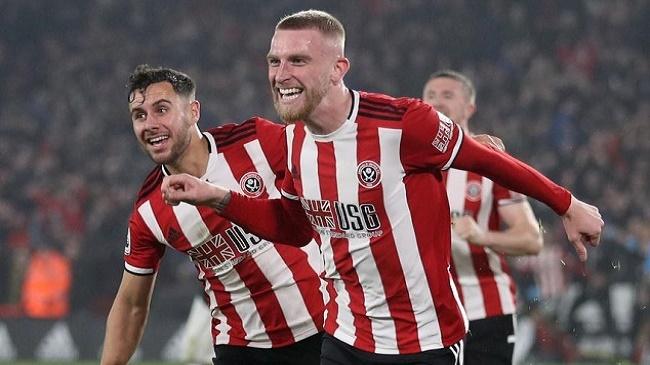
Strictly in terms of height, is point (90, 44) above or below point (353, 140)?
above

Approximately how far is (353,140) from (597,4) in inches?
671

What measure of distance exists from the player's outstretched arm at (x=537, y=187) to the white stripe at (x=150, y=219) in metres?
1.45

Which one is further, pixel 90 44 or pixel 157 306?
pixel 90 44

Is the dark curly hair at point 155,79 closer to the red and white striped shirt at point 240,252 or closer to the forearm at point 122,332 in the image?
the red and white striped shirt at point 240,252

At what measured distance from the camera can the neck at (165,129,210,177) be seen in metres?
5.01

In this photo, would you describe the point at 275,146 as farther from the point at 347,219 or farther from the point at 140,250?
the point at 347,219

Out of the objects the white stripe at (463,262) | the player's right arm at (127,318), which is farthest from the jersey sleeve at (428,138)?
the white stripe at (463,262)

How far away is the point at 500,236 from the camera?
6.14 meters

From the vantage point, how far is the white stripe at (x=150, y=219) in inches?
197

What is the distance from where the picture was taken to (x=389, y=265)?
425 centimetres

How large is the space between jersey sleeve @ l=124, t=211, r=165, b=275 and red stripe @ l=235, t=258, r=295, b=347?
40 centimetres

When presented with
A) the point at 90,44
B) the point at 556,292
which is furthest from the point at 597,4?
the point at 556,292

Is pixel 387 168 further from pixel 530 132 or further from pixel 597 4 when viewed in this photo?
pixel 597 4

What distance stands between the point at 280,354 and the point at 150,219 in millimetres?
803
